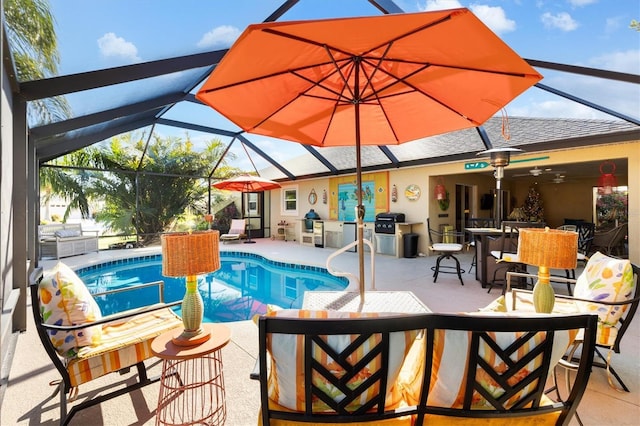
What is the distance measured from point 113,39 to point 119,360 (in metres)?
3.29

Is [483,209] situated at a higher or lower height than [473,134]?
lower

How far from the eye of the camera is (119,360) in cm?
209

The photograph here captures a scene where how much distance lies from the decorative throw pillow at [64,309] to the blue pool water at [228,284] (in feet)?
9.04

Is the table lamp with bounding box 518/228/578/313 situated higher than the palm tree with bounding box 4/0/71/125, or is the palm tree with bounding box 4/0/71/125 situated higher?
the palm tree with bounding box 4/0/71/125

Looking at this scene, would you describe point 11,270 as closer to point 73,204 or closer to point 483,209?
point 73,204

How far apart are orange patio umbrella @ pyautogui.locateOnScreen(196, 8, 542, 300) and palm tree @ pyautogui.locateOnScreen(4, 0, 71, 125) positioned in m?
2.09

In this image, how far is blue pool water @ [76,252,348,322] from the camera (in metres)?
5.29

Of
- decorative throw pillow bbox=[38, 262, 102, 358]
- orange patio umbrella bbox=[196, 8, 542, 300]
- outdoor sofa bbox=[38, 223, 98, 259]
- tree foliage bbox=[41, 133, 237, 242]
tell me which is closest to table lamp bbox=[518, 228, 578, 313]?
orange patio umbrella bbox=[196, 8, 542, 300]

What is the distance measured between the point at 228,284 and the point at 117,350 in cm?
479

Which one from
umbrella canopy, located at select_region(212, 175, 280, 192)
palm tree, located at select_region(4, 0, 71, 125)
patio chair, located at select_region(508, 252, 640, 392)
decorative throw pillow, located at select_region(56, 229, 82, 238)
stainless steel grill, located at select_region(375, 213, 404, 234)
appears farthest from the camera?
umbrella canopy, located at select_region(212, 175, 280, 192)

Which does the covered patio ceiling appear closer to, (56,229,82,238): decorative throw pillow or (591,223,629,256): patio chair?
(591,223,629,256): patio chair

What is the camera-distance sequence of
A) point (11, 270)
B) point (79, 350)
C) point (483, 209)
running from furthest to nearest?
point (483, 209), point (11, 270), point (79, 350)

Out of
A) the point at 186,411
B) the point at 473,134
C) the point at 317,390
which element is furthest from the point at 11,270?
the point at 473,134

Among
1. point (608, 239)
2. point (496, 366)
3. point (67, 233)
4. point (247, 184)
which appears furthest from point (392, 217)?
point (67, 233)
